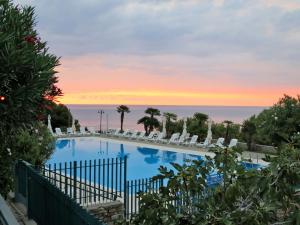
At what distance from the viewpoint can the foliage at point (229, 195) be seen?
66.0 inches

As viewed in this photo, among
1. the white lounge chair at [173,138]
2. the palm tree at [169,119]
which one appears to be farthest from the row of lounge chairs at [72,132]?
the white lounge chair at [173,138]

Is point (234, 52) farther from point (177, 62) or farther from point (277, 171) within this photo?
point (277, 171)

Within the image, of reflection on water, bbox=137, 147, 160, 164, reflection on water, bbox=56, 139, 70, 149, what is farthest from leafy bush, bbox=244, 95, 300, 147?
reflection on water, bbox=56, 139, 70, 149

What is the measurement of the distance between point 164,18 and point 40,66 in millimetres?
18676

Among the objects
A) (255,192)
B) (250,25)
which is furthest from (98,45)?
(255,192)

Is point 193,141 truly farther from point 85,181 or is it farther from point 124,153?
point 85,181

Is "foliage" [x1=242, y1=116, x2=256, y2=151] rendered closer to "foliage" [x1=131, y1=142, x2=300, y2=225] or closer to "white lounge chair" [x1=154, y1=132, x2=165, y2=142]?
"white lounge chair" [x1=154, y1=132, x2=165, y2=142]

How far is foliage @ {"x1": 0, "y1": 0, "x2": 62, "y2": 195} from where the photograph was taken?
130 inches

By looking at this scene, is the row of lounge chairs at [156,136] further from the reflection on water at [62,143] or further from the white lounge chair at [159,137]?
the reflection on water at [62,143]

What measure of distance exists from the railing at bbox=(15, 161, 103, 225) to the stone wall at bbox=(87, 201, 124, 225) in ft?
5.59

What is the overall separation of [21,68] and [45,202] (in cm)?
232

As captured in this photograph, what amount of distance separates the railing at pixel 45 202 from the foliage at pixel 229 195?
908 millimetres

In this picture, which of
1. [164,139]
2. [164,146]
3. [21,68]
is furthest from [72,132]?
[21,68]

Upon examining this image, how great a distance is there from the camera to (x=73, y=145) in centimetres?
2745
